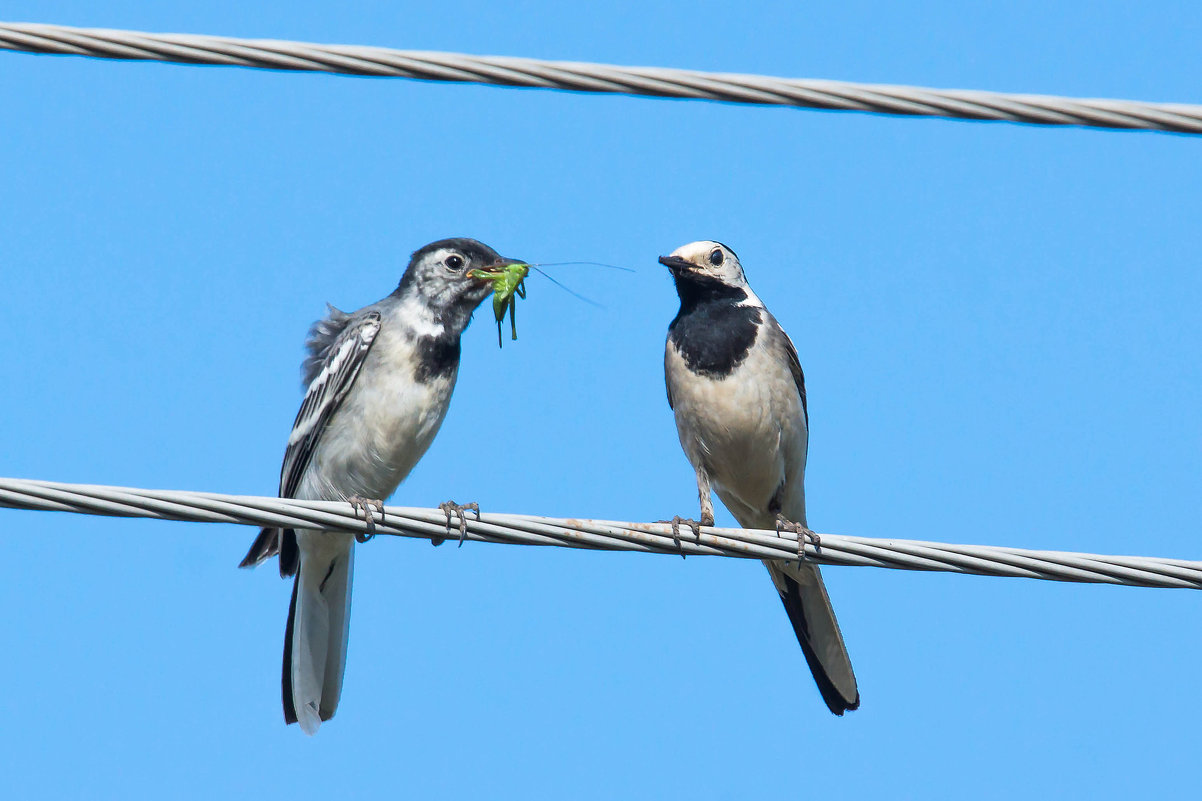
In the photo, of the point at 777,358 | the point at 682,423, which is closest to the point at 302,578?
the point at 682,423

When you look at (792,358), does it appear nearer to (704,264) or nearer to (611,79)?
(704,264)

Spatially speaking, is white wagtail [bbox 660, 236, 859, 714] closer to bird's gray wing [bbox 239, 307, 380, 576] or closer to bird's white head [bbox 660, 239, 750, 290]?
bird's white head [bbox 660, 239, 750, 290]

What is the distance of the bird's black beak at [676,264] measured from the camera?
8539mm

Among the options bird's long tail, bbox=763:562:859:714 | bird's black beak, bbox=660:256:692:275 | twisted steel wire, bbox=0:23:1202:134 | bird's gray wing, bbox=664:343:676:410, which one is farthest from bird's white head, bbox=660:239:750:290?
twisted steel wire, bbox=0:23:1202:134

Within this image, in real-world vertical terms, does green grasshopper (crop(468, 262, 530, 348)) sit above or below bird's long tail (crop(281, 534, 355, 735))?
above

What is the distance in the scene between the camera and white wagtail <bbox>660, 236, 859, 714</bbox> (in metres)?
7.97

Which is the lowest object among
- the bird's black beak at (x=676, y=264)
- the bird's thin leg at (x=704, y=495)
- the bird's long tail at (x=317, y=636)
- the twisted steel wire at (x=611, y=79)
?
the bird's long tail at (x=317, y=636)

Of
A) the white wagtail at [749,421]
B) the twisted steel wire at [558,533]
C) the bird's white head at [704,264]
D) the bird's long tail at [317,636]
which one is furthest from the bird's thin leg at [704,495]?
the twisted steel wire at [558,533]

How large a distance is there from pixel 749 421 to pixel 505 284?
1.61 m

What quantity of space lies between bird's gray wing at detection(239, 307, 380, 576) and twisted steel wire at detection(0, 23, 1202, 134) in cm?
330

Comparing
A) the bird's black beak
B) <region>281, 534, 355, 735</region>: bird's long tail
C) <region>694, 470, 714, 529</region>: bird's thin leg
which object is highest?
the bird's black beak

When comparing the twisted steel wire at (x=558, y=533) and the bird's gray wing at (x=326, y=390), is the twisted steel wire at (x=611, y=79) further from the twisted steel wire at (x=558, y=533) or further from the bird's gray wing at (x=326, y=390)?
the bird's gray wing at (x=326, y=390)

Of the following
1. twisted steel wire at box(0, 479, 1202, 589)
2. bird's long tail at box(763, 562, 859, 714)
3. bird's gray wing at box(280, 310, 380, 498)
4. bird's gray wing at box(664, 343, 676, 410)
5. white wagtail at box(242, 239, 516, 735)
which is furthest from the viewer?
bird's gray wing at box(664, 343, 676, 410)

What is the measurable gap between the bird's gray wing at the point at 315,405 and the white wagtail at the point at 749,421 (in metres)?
1.87
